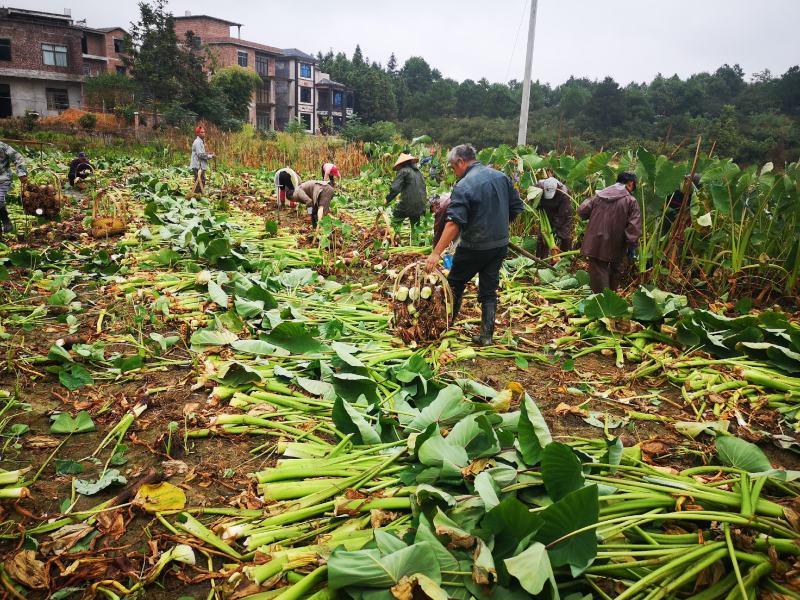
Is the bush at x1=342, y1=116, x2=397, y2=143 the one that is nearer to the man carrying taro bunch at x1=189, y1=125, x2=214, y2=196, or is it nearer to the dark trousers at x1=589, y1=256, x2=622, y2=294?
the man carrying taro bunch at x1=189, y1=125, x2=214, y2=196

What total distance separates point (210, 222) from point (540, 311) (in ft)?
15.6

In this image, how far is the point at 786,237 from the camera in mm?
5344

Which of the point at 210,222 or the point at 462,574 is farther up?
the point at 210,222

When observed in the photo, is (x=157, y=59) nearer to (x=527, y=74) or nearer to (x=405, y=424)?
(x=527, y=74)

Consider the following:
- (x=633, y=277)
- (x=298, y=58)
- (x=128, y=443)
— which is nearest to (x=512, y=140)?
(x=298, y=58)

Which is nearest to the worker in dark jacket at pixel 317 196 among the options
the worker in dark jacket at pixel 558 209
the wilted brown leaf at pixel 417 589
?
the worker in dark jacket at pixel 558 209

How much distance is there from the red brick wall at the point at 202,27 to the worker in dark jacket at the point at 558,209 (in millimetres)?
40717

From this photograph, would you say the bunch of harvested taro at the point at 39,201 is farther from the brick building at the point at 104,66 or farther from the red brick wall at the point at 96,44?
the red brick wall at the point at 96,44

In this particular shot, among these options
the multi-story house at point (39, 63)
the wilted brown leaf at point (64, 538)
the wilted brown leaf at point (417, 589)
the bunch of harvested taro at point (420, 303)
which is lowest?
the wilted brown leaf at point (64, 538)

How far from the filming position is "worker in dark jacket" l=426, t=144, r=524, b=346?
154 inches

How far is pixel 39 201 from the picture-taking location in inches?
291

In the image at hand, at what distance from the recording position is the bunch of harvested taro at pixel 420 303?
3.97m

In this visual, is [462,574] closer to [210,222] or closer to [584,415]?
[584,415]

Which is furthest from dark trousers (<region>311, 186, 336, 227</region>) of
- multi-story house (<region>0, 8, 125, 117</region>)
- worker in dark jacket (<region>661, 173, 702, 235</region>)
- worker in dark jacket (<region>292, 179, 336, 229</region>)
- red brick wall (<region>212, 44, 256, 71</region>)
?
red brick wall (<region>212, 44, 256, 71</region>)
